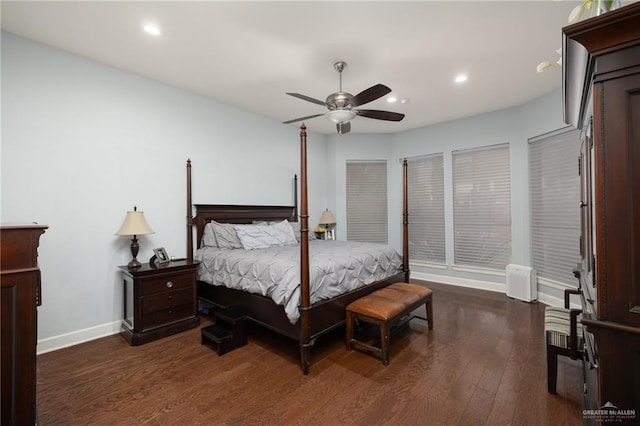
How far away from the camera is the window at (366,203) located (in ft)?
19.6

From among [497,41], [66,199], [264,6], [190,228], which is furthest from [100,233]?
[497,41]

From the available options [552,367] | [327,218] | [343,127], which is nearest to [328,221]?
[327,218]

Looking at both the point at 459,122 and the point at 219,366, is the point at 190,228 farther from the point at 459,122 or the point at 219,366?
the point at 459,122

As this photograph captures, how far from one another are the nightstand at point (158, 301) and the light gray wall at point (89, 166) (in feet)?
1.18

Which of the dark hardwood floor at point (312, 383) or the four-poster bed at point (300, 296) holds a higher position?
the four-poster bed at point (300, 296)

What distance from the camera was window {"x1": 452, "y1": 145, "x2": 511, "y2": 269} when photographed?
471 cm

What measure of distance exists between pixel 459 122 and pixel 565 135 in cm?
163

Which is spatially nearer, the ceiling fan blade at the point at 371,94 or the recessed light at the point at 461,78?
the ceiling fan blade at the point at 371,94

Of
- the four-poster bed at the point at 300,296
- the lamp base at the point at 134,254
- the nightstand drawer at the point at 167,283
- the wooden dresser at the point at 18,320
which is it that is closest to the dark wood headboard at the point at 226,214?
the four-poster bed at the point at 300,296

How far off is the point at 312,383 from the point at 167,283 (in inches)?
73.5

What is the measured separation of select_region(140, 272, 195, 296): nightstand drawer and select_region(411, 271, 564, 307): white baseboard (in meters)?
4.16

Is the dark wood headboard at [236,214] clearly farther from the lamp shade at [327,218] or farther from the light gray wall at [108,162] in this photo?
the lamp shade at [327,218]

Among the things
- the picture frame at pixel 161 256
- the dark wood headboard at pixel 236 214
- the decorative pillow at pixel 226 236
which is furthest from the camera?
the dark wood headboard at pixel 236 214

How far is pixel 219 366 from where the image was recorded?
2455 millimetres
